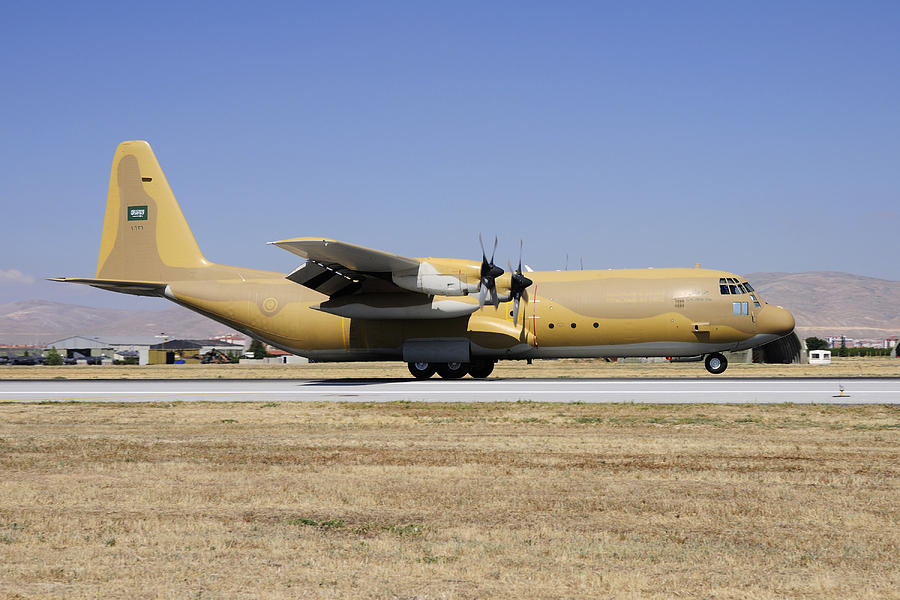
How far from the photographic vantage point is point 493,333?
109ft

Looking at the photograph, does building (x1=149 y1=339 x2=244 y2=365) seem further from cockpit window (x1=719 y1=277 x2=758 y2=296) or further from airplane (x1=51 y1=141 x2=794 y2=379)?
cockpit window (x1=719 y1=277 x2=758 y2=296)

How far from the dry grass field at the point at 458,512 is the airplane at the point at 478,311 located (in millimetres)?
14344

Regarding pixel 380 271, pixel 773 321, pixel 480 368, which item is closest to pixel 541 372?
pixel 480 368

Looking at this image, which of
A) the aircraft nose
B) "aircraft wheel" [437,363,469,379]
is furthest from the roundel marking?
the aircraft nose

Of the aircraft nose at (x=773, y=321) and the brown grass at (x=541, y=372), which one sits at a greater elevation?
the aircraft nose at (x=773, y=321)

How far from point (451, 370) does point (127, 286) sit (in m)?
14.5

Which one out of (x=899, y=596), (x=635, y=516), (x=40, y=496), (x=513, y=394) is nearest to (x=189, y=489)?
(x=40, y=496)

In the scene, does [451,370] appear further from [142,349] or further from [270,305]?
[142,349]

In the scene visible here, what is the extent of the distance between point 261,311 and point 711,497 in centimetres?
2781

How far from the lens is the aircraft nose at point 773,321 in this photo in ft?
108

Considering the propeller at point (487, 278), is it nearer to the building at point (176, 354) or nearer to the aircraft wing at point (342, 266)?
the aircraft wing at point (342, 266)

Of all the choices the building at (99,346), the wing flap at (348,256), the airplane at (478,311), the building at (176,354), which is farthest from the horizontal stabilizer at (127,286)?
the building at (99,346)

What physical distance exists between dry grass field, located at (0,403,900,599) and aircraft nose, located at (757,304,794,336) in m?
15.4

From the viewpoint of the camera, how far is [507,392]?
85.6 ft
